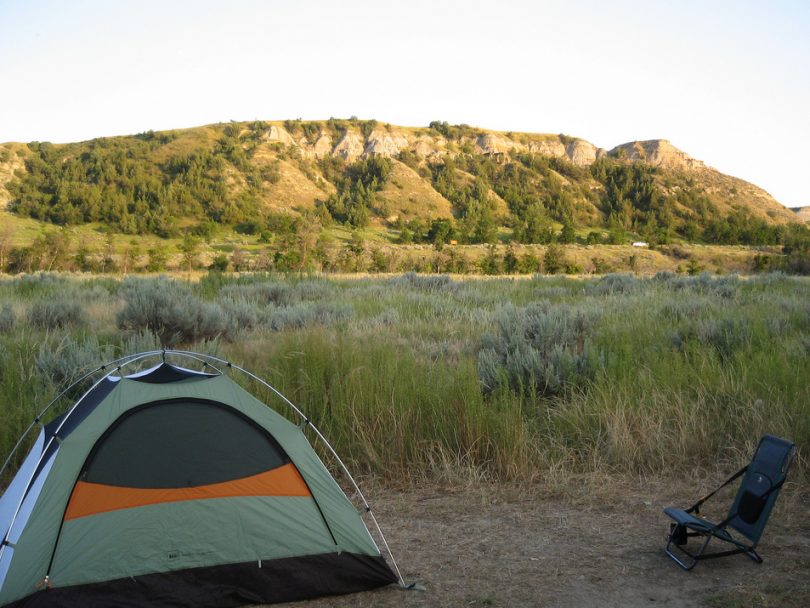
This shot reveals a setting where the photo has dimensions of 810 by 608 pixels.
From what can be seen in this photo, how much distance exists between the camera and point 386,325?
1213 centimetres

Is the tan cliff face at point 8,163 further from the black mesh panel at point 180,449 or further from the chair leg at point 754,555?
the chair leg at point 754,555

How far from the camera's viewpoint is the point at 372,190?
10362 centimetres

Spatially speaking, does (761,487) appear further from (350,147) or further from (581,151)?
(581,151)

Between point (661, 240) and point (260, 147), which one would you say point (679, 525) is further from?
point (260, 147)

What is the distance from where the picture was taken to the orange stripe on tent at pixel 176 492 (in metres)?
4.07

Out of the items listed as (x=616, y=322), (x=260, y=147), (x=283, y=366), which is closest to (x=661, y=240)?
(x=260, y=147)

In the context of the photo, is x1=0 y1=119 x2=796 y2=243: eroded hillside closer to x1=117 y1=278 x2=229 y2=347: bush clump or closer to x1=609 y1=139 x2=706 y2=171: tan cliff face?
x1=609 y1=139 x2=706 y2=171: tan cliff face

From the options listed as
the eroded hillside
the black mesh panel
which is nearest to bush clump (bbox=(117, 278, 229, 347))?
the black mesh panel

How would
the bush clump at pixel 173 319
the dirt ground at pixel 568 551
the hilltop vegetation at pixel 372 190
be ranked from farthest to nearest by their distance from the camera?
1. the hilltop vegetation at pixel 372 190
2. the bush clump at pixel 173 319
3. the dirt ground at pixel 568 551

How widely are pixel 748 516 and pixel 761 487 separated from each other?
0.20 metres

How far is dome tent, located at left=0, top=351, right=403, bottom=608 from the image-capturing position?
386 cm

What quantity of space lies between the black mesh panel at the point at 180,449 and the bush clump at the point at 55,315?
7957 mm

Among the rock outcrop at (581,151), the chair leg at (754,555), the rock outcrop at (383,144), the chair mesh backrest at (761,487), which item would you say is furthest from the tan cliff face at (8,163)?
the rock outcrop at (581,151)

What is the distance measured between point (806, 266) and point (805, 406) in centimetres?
4456
